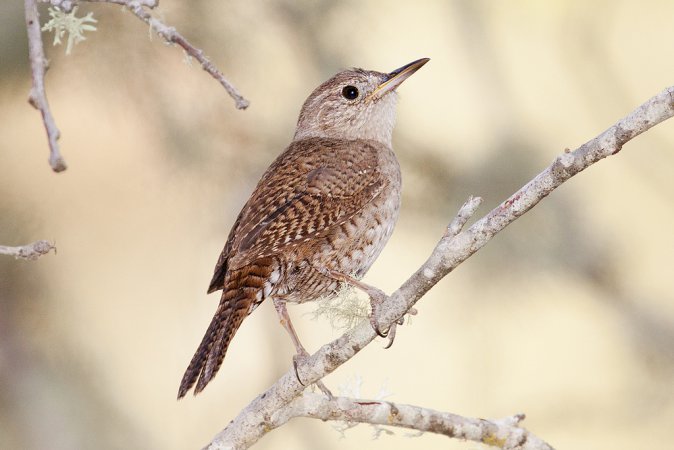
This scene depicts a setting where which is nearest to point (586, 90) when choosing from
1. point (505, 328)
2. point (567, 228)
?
point (567, 228)

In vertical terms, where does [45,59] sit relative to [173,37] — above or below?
below

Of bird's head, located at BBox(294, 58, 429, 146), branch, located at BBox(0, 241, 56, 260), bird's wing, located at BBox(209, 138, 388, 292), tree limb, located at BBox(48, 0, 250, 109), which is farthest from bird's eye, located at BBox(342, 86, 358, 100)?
branch, located at BBox(0, 241, 56, 260)

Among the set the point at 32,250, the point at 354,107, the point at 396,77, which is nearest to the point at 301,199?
the point at 396,77

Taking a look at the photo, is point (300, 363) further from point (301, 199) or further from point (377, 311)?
point (301, 199)

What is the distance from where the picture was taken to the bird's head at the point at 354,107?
147 inches

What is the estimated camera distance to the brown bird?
2807 millimetres

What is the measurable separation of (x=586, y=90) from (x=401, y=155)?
916mm

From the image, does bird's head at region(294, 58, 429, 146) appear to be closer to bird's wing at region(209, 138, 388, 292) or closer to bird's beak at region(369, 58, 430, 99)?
bird's beak at region(369, 58, 430, 99)

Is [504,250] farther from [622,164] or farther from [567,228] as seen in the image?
[622,164]

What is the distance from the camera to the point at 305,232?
9.77 feet

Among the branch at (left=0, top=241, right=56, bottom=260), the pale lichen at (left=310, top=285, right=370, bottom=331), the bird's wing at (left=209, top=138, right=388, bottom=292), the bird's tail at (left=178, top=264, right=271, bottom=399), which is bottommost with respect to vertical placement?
the branch at (left=0, top=241, right=56, bottom=260)

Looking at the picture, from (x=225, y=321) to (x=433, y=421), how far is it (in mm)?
573

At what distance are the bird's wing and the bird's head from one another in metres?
0.27

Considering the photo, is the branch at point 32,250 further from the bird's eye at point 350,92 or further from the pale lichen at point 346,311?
the bird's eye at point 350,92
